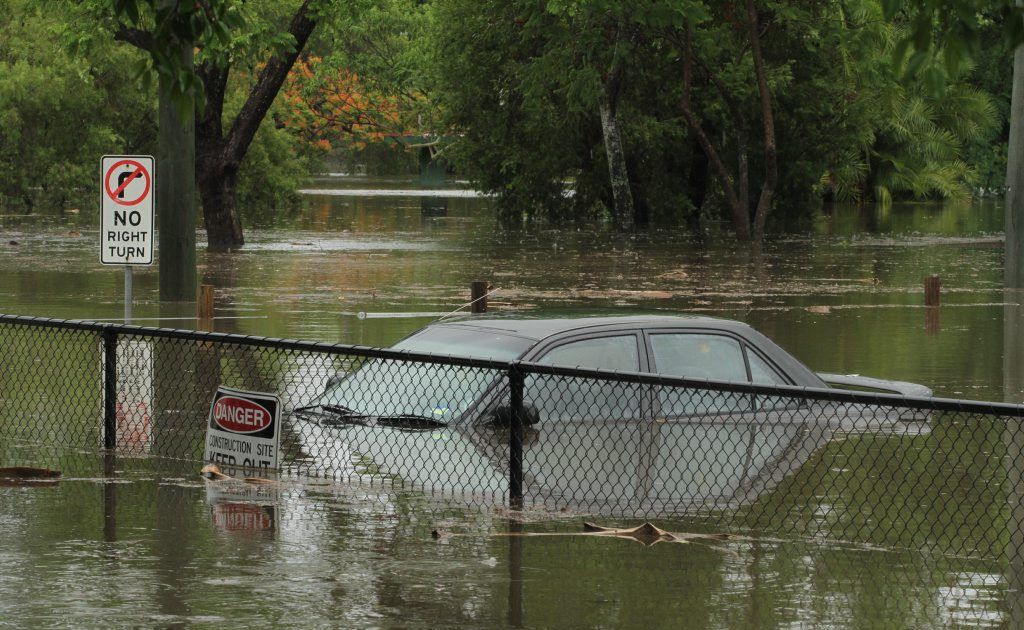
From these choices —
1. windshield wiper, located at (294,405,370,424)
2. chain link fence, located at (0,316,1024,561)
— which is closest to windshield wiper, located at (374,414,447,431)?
chain link fence, located at (0,316,1024,561)

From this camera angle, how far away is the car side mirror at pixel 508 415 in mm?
9567

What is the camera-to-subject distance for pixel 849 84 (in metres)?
46.3

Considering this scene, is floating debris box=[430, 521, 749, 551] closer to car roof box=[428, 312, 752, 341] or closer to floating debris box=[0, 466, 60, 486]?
car roof box=[428, 312, 752, 341]

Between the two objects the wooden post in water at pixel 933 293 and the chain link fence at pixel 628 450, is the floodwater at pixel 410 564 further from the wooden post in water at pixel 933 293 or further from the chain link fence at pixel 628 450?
the wooden post in water at pixel 933 293

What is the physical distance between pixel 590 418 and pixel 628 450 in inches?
12.2

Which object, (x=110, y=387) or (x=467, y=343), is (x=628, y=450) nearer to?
(x=467, y=343)

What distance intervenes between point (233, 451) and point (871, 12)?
34130 millimetres

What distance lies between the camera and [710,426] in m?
10.3

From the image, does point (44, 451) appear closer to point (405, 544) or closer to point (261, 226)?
point (405, 544)

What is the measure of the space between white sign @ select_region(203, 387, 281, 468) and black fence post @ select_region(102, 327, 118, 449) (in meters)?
0.85

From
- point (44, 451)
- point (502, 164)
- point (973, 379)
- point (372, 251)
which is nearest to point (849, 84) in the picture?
point (502, 164)

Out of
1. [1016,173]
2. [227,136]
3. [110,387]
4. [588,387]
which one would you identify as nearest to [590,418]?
[588,387]

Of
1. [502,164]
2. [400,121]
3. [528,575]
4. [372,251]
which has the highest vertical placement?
[400,121]

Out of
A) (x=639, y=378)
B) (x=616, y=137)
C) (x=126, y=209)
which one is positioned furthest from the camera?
(x=616, y=137)
